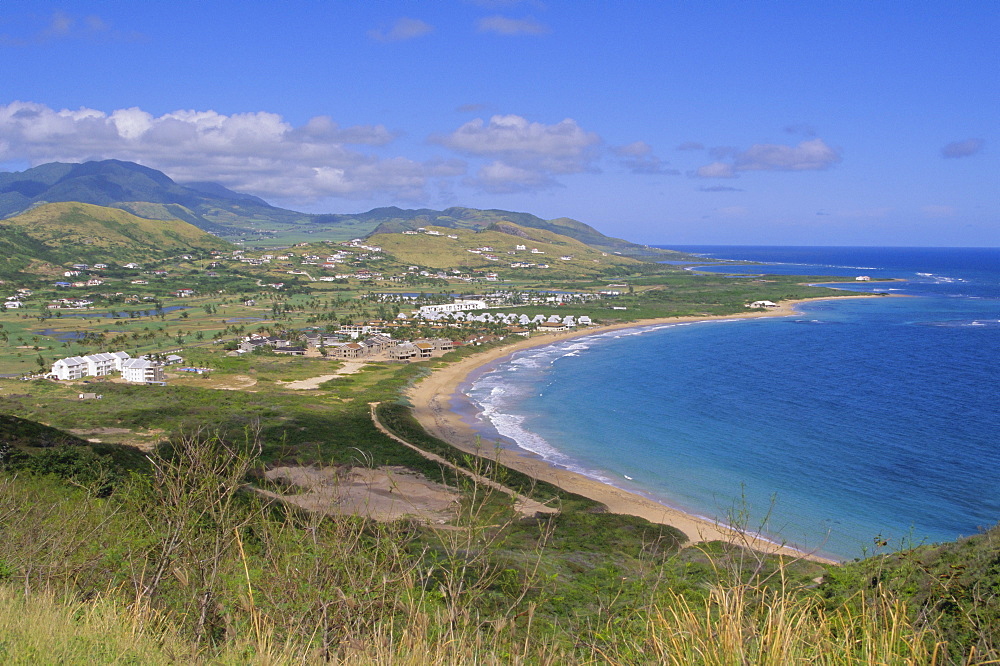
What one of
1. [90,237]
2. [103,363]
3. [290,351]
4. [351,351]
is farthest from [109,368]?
[90,237]

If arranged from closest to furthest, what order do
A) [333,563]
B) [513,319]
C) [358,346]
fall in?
[333,563]
[358,346]
[513,319]

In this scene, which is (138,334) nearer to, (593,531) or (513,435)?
(513,435)

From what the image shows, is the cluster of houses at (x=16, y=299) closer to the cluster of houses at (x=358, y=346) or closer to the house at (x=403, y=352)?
the cluster of houses at (x=358, y=346)

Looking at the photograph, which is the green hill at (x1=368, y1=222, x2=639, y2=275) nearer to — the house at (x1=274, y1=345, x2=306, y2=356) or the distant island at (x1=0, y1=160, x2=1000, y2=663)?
the distant island at (x1=0, y1=160, x2=1000, y2=663)

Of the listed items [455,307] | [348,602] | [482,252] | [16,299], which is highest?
[482,252]

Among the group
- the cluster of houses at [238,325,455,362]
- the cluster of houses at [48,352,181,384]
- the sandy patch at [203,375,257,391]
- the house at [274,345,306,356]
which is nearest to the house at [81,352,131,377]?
the cluster of houses at [48,352,181,384]

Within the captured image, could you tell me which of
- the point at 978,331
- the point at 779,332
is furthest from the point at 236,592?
the point at 978,331

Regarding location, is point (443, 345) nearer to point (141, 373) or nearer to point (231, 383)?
point (231, 383)
